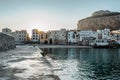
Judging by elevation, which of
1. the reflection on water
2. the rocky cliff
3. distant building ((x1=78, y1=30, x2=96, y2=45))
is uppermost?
the rocky cliff

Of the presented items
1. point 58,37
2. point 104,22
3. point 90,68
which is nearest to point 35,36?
point 58,37

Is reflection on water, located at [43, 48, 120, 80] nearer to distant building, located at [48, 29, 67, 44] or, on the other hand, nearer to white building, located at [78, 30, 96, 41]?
white building, located at [78, 30, 96, 41]

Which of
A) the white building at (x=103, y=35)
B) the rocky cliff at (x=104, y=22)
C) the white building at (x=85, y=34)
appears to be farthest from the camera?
the rocky cliff at (x=104, y=22)

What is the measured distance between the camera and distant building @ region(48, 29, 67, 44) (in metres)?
124

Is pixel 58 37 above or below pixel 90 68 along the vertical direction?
above

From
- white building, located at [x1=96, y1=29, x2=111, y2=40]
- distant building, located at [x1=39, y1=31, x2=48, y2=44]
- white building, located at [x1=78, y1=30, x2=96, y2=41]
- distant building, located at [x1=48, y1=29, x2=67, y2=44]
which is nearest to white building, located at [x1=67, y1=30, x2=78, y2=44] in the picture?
white building, located at [x1=78, y1=30, x2=96, y2=41]

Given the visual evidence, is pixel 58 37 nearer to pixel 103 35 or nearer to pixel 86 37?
pixel 86 37

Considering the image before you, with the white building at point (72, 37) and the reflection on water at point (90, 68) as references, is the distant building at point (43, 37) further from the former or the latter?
the reflection on water at point (90, 68)

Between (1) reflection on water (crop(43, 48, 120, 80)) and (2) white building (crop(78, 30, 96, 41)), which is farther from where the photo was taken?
(2) white building (crop(78, 30, 96, 41))

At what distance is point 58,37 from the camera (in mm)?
126438

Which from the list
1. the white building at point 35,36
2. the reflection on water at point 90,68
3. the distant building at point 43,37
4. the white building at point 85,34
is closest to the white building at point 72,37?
the white building at point 85,34

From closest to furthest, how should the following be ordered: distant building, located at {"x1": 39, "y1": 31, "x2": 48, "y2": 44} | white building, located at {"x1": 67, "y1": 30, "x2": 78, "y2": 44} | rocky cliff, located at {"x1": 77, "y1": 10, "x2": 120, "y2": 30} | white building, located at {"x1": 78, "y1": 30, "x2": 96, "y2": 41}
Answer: white building, located at {"x1": 78, "y1": 30, "x2": 96, "y2": 41}
white building, located at {"x1": 67, "y1": 30, "x2": 78, "y2": 44}
distant building, located at {"x1": 39, "y1": 31, "x2": 48, "y2": 44}
rocky cliff, located at {"x1": 77, "y1": 10, "x2": 120, "y2": 30}

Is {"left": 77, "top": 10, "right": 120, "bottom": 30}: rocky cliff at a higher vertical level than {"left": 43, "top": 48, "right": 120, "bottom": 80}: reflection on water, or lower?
higher

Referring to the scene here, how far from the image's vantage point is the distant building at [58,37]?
12397 cm
